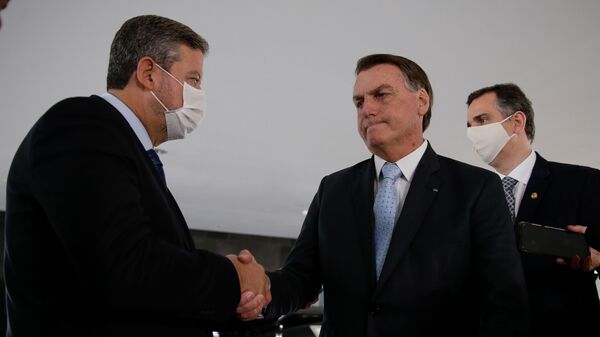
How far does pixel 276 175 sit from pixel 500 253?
747 centimetres

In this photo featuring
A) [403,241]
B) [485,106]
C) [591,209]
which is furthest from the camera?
[485,106]

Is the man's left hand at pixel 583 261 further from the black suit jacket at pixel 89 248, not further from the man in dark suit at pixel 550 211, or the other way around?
the black suit jacket at pixel 89 248

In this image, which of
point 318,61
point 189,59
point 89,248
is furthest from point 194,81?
point 318,61

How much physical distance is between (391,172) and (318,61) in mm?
2910

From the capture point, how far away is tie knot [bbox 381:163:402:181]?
1909 mm

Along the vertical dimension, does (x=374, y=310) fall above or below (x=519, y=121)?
below

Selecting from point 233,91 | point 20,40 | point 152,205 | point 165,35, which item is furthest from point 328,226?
point 20,40

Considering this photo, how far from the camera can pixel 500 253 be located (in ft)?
5.39

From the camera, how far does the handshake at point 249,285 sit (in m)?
1.53

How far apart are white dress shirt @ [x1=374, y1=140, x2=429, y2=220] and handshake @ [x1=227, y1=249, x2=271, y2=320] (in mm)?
567

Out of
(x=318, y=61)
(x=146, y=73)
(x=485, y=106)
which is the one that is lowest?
(x=146, y=73)

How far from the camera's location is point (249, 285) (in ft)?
5.11

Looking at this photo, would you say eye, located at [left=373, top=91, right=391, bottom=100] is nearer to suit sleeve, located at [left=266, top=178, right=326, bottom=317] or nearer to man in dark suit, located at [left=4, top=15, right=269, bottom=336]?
suit sleeve, located at [left=266, top=178, right=326, bottom=317]

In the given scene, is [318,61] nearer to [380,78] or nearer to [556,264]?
[380,78]
